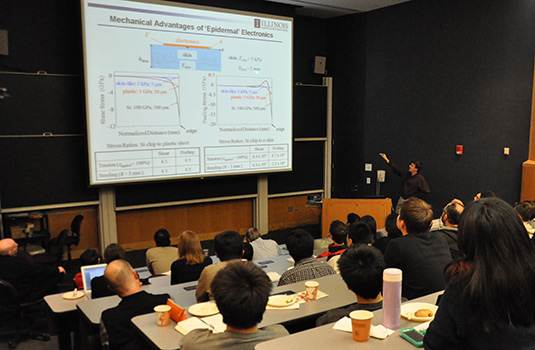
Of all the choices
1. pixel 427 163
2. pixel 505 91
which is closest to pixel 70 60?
pixel 427 163

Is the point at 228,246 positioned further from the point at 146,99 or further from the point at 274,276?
the point at 146,99

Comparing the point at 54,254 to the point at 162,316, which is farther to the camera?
the point at 54,254

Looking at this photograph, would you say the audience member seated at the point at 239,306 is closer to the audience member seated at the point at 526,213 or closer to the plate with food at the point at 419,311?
the plate with food at the point at 419,311

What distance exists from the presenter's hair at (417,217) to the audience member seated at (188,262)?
1632mm

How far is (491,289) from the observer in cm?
121

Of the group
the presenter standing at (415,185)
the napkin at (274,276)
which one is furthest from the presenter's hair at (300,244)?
the presenter standing at (415,185)

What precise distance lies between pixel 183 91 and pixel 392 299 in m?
5.49

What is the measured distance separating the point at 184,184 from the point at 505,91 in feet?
16.5

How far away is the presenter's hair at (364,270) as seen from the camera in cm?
Answer: 211

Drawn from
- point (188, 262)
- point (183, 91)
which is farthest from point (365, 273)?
point (183, 91)

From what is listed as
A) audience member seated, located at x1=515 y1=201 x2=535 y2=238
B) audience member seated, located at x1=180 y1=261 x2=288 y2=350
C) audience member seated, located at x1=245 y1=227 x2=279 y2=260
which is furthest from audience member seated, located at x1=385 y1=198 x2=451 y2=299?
audience member seated, located at x1=245 y1=227 x2=279 y2=260

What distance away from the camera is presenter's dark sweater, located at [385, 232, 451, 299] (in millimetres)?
2557

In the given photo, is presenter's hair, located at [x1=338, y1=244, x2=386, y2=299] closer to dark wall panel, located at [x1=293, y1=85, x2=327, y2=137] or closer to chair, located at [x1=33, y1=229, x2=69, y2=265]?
chair, located at [x1=33, y1=229, x2=69, y2=265]

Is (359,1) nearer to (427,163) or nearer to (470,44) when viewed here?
(470,44)
